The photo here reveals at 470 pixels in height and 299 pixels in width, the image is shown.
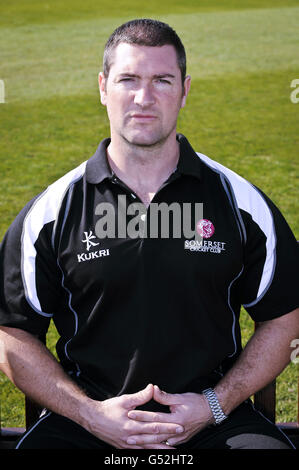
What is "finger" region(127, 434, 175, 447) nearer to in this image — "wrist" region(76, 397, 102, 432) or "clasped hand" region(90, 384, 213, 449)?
"clasped hand" region(90, 384, 213, 449)

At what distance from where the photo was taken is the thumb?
2.63 metres

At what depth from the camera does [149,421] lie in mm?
2609

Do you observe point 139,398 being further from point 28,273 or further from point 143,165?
point 143,165

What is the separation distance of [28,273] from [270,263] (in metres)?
1.10

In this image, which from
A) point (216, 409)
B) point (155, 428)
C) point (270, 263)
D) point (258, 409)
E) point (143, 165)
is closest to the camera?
point (155, 428)

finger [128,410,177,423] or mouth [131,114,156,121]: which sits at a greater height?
mouth [131,114,156,121]

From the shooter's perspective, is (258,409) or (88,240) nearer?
(88,240)

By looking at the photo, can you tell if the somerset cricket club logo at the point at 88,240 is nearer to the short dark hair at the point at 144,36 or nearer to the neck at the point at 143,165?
the neck at the point at 143,165

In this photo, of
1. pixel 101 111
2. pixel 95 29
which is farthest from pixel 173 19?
pixel 101 111

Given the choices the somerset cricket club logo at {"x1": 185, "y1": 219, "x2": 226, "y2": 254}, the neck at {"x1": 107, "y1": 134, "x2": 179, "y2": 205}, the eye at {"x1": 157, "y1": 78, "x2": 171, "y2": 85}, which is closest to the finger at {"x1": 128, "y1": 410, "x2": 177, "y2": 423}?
the somerset cricket club logo at {"x1": 185, "y1": 219, "x2": 226, "y2": 254}

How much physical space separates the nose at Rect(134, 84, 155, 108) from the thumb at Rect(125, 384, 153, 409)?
4.23 feet

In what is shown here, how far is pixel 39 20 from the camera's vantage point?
89.6ft

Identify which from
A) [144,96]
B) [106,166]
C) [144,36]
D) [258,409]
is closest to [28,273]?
[106,166]

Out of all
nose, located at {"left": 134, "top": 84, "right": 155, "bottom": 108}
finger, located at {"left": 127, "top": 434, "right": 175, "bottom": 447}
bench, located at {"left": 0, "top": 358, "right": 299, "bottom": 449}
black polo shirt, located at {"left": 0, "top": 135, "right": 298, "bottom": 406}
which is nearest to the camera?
finger, located at {"left": 127, "top": 434, "right": 175, "bottom": 447}
